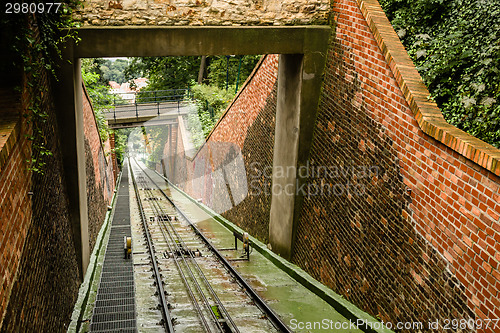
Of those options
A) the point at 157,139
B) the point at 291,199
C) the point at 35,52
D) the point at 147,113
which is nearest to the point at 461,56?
the point at 291,199

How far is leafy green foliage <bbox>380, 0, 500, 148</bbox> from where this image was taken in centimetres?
579

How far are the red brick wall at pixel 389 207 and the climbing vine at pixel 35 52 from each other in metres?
4.16

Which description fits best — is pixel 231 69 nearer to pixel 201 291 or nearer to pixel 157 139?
pixel 201 291

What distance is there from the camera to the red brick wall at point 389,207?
415 centimetres

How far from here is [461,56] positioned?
21.0ft

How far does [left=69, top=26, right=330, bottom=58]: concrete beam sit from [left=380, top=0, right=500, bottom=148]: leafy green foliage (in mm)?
1684

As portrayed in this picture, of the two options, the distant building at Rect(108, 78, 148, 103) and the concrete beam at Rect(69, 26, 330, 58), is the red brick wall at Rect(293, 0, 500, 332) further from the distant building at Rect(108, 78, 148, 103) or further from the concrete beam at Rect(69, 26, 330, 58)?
the distant building at Rect(108, 78, 148, 103)

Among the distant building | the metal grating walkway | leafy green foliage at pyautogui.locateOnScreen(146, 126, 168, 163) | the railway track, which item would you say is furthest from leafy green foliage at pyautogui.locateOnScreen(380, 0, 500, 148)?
leafy green foliage at pyautogui.locateOnScreen(146, 126, 168, 163)

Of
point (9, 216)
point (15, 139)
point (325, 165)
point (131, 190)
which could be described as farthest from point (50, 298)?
point (131, 190)

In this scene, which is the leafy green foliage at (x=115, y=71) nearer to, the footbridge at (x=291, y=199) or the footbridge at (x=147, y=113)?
the footbridge at (x=147, y=113)

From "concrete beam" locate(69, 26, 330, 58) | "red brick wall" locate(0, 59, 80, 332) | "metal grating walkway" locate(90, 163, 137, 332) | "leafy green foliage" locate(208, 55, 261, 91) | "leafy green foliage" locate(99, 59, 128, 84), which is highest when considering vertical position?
"leafy green foliage" locate(99, 59, 128, 84)

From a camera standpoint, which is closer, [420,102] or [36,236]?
[36,236]

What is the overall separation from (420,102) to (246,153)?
287 inches

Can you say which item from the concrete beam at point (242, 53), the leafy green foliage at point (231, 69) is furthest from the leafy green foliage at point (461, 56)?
the leafy green foliage at point (231, 69)
